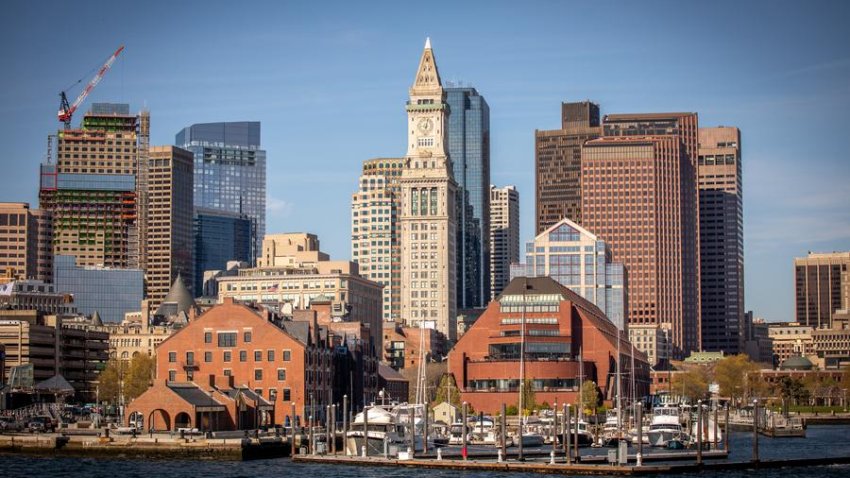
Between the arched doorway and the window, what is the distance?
65.3 feet

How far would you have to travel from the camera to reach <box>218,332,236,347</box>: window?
598 ft

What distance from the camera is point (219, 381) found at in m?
180

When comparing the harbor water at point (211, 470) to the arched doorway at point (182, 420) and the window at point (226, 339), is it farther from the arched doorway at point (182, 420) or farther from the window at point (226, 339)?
the window at point (226, 339)

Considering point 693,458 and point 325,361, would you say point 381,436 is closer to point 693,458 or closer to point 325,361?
point 693,458

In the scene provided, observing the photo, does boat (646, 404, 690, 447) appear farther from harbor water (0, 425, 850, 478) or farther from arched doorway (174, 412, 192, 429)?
arched doorway (174, 412, 192, 429)

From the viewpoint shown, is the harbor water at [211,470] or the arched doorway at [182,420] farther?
the arched doorway at [182,420]

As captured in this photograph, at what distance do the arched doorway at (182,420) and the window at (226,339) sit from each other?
19.9 metres

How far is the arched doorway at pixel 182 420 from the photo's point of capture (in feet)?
533

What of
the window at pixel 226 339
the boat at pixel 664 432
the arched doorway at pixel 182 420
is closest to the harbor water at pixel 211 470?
the arched doorway at pixel 182 420

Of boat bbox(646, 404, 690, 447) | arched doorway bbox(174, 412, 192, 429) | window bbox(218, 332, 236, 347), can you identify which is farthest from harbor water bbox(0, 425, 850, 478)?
window bbox(218, 332, 236, 347)

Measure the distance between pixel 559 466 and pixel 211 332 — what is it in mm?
64674

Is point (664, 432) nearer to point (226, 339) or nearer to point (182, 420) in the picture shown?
point (226, 339)

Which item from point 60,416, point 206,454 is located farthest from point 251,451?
point 60,416

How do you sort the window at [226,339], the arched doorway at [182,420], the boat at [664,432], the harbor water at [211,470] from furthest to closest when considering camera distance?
the window at [226,339] < the boat at [664,432] < the arched doorway at [182,420] < the harbor water at [211,470]
